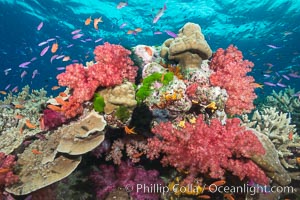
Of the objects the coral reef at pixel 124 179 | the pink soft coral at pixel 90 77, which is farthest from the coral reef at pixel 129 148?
the pink soft coral at pixel 90 77

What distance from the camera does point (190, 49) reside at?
6438mm

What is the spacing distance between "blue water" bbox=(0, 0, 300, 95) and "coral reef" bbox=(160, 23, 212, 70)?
10872 millimetres

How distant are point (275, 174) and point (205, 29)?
2041 centimetres

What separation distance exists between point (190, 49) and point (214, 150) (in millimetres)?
3070

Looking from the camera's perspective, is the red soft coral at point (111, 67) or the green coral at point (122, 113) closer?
the green coral at point (122, 113)

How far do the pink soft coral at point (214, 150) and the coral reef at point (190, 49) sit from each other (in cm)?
223

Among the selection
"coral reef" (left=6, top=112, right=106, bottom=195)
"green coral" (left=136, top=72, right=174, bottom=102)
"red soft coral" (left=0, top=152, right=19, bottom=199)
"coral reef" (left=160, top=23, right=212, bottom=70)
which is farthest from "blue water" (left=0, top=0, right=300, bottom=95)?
"red soft coral" (left=0, top=152, right=19, bottom=199)

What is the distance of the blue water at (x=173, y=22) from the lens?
1962cm

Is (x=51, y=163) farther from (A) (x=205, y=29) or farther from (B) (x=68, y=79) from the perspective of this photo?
(A) (x=205, y=29)

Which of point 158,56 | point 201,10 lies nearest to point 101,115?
point 158,56

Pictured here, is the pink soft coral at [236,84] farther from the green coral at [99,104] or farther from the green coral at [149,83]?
the green coral at [99,104]

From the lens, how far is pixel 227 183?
5.03 meters

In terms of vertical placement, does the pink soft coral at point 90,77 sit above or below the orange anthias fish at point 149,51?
below

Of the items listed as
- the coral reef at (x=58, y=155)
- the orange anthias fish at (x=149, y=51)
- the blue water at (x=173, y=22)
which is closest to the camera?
the coral reef at (x=58, y=155)
